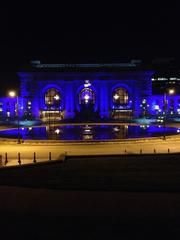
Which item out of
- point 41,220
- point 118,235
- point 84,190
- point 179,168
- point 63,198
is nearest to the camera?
point 118,235

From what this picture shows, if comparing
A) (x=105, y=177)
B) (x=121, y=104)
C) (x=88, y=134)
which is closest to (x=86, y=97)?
(x=121, y=104)

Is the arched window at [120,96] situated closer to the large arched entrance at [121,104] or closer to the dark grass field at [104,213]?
the large arched entrance at [121,104]

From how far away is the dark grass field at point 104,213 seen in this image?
9.19 m

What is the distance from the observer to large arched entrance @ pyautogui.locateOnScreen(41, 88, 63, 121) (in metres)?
93.8

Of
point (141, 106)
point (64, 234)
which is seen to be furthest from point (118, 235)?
point (141, 106)

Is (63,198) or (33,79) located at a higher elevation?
(33,79)

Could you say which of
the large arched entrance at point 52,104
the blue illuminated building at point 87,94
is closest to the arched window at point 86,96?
the blue illuminated building at point 87,94

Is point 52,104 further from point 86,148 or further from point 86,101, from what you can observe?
point 86,148

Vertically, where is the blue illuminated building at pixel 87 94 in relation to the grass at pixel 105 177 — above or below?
above

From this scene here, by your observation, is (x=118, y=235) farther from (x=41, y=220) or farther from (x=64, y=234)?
(x=41, y=220)

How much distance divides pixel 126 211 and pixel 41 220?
2195 millimetres

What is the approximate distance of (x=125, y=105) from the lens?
9431cm

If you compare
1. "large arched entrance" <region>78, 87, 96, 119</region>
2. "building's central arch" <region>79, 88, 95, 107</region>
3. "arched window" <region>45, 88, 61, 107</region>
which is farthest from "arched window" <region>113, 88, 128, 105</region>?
"arched window" <region>45, 88, 61, 107</region>

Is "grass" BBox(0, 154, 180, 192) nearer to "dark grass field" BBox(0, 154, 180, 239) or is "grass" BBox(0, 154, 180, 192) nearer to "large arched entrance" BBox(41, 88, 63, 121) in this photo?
"dark grass field" BBox(0, 154, 180, 239)
